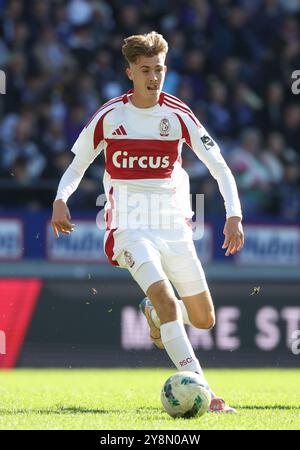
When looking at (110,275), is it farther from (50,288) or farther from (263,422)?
(263,422)

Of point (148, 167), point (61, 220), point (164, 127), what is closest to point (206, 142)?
point (164, 127)

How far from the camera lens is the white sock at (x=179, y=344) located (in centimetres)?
725

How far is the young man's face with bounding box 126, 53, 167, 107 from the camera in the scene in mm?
7621

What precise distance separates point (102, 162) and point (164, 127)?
24.8ft

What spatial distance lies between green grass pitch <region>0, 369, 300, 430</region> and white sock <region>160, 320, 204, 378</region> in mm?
338

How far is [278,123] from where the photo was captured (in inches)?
667

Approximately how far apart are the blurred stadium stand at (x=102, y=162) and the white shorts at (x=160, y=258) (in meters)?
4.95

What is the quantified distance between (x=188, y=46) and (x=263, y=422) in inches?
440

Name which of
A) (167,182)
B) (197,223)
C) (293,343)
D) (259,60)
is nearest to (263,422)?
(167,182)
